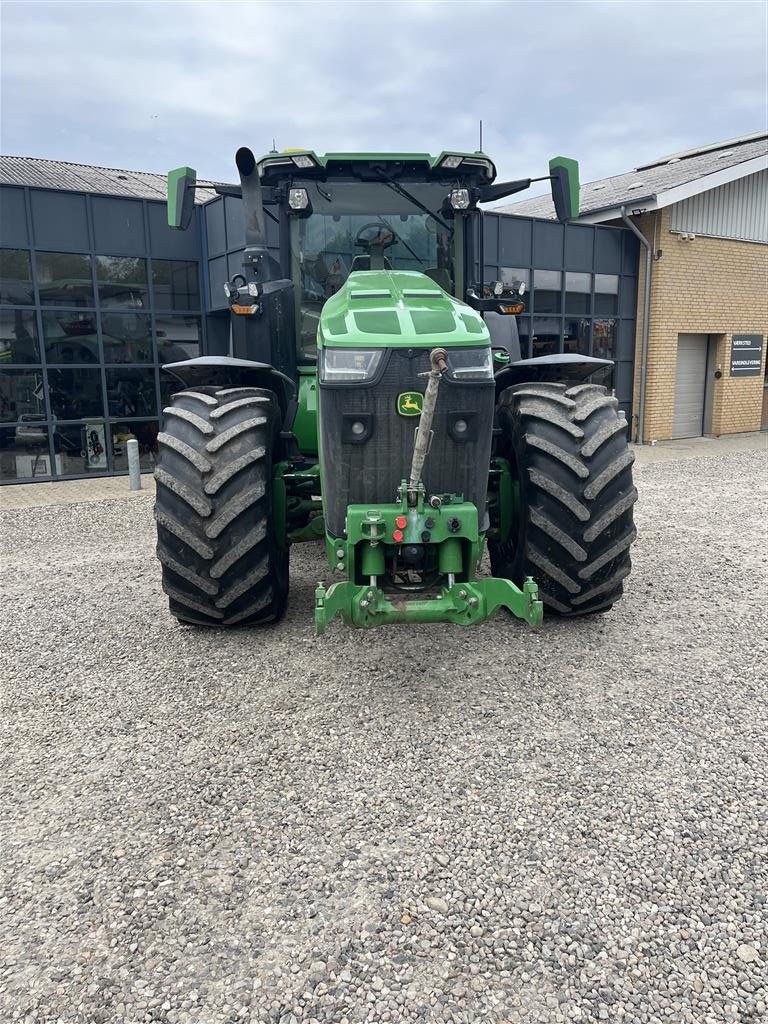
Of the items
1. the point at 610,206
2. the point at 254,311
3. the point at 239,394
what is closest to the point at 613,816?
the point at 239,394

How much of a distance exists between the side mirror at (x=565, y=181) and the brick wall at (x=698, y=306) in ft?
38.6

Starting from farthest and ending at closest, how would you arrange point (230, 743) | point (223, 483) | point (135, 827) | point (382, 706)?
point (223, 483) → point (382, 706) → point (230, 743) → point (135, 827)

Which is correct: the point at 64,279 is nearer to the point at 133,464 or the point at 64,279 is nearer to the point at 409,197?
the point at 133,464

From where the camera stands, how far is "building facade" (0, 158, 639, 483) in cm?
1159

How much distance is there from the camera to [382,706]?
12.8 ft

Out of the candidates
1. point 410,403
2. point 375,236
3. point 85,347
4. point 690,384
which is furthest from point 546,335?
point 410,403

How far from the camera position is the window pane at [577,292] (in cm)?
1513

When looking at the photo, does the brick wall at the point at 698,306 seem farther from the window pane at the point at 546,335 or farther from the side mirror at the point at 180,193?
the side mirror at the point at 180,193

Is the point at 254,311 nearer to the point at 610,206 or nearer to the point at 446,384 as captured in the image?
the point at 446,384

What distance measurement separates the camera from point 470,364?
381 cm

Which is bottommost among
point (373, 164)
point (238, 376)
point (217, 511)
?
point (217, 511)

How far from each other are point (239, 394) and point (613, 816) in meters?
3.09

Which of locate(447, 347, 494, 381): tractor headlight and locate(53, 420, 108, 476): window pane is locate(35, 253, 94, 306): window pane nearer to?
locate(53, 420, 108, 476): window pane

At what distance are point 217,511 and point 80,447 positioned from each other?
29.9 ft
